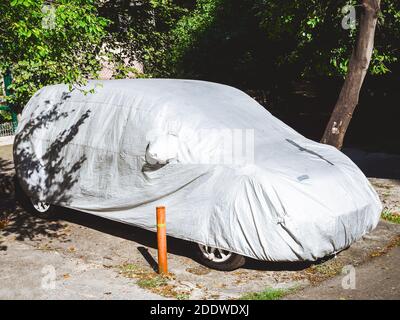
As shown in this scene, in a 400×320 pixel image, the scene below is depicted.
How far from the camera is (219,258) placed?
6793 millimetres

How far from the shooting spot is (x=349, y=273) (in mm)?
6680

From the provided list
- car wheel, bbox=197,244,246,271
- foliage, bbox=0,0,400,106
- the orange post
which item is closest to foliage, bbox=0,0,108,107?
foliage, bbox=0,0,400,106

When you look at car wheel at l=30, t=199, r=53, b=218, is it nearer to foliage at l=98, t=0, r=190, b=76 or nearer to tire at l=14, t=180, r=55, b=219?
tire at l=14, t=180, r=55, b=219

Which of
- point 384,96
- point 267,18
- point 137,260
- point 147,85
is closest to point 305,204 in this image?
point 137,260

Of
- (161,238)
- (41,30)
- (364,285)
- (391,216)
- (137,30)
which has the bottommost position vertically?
(391,216)

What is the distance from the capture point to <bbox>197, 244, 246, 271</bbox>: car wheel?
21.7ft

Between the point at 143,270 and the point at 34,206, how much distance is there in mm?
2717

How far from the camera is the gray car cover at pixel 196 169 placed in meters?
6.30

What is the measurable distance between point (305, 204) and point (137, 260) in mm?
2269

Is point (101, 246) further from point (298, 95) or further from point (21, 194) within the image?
point (298, 95)

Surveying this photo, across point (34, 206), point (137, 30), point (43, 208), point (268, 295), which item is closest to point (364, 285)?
point (268, 295)

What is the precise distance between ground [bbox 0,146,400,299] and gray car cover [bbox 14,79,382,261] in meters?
0.40

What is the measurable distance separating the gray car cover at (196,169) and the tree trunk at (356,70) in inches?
78.4

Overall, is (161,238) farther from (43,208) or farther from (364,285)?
(43,208)
